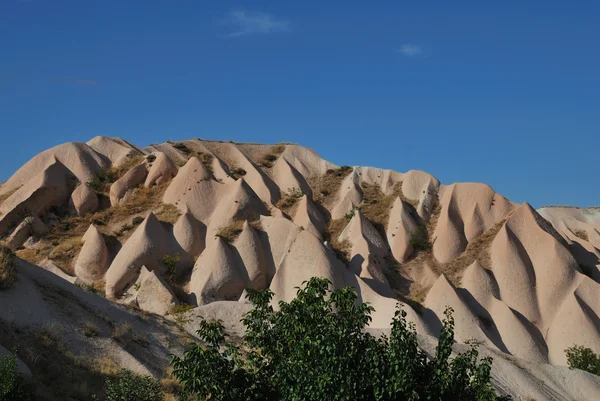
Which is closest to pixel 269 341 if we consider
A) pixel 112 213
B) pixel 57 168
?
pixel 112 213

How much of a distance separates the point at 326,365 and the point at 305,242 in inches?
1001

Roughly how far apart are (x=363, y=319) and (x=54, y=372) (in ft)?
28.2

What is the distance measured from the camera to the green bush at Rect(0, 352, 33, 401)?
1267 cm

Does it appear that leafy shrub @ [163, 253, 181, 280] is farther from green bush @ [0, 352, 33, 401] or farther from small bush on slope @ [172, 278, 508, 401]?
small bush on slope @ [172, 278, 508, 401]

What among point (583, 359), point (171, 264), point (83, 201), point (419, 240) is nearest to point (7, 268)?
point (171, 264)

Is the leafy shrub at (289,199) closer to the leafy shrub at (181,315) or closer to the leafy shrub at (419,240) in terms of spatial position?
the leafy shrub at (419,240)

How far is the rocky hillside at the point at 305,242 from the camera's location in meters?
33.9

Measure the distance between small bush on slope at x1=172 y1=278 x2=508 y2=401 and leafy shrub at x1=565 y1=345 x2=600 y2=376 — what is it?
72.6 ft

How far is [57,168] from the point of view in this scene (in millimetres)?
43906

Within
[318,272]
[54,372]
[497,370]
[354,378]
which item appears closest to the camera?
[354,378]

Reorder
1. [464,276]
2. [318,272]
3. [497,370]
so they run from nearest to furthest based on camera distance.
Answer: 1. [497,370]
2. [318,272]
3. [464,276]

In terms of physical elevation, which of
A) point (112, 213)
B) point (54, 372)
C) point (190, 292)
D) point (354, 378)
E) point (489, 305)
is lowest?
point (54, 372)

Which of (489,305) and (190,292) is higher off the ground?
(489,305)

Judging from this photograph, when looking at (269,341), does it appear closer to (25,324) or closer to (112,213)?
(25,324)
